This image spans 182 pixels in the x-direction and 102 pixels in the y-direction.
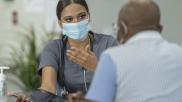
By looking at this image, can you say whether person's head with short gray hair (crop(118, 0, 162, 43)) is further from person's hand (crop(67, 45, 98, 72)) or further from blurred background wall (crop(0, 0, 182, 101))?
blurred background wall (crop(0, 0, 182, 101))

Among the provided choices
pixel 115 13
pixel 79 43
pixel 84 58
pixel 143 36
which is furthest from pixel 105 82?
pixel 115 13

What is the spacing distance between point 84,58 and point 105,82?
0.65 m

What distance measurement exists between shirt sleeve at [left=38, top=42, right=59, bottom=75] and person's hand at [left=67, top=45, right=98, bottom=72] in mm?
131

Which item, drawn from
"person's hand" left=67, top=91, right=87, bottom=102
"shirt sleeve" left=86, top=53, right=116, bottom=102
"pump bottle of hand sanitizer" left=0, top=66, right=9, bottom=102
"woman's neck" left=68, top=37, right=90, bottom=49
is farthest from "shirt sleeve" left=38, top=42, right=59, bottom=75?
"shirt sleeve" left=86, top=53, right=116, bottom=102

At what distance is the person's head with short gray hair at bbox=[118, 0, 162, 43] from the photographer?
5.04 feet

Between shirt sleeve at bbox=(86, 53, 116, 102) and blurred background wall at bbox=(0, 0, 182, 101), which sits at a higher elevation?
shirt sleeve at bbox=(86, 53, 116, 102)

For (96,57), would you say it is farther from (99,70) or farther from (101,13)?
(101,13)

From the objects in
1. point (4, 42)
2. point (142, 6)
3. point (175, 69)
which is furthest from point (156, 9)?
point (4, 42)

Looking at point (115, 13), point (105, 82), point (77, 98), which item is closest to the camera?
point (105, 82)

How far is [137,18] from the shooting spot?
1.54 m

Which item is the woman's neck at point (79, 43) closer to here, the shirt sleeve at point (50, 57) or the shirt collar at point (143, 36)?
the shirt sleeve at point (50, 57)

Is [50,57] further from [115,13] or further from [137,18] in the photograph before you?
[115,13]

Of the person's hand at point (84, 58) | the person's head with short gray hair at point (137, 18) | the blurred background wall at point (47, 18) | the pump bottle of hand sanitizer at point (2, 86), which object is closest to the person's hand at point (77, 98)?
the person's head with short gray hair at point (137, 18)

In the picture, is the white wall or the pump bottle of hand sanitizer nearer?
the pump bottle of hand sanitizer
